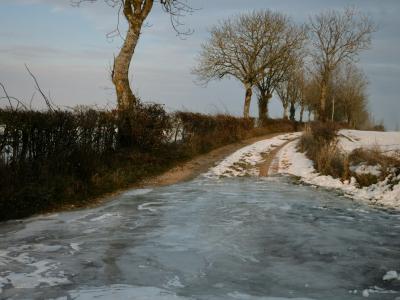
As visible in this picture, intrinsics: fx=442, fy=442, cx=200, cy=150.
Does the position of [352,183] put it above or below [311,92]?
below

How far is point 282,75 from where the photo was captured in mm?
45812

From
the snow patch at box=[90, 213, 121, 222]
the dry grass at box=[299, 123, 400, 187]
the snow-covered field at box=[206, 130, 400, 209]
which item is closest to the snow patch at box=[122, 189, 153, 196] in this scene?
the snow patch at box=[90, 213, 121, 222]

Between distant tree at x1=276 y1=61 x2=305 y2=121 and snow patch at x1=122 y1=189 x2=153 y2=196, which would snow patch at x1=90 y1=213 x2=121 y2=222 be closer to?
snow patch at x1=122 y1=189 x2=153 y2=196

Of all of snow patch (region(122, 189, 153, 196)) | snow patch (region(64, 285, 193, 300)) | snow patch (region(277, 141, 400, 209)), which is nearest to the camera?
snow patch (region(64, 285, 193, 300))

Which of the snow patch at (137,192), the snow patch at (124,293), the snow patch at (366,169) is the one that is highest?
the snow patch at (366,169)

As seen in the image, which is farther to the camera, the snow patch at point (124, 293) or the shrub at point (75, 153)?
the shrub at point (75, 153)

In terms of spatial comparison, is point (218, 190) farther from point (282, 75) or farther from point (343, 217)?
point (282, 75)

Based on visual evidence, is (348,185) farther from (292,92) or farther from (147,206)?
(292,92)

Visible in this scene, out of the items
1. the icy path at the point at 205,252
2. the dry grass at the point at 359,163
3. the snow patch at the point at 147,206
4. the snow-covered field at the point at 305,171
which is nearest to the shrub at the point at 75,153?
the icy path at the point at 205,252

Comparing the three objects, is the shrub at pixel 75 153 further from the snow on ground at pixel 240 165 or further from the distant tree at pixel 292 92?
the distant tree at pixel 292 92

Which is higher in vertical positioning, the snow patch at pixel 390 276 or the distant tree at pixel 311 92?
the distant tree at pixel 311 92

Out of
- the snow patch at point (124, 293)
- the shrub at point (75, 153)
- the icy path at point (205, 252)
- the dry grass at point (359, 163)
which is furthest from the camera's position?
the dry grass at point (359, 163)

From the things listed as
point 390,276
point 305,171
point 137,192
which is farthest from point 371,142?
point 390,276

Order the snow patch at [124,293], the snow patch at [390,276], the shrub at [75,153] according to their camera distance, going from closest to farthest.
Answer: the snow patch at [124,293]
the snow patch at [390,276]
the shrub at [75,153]
